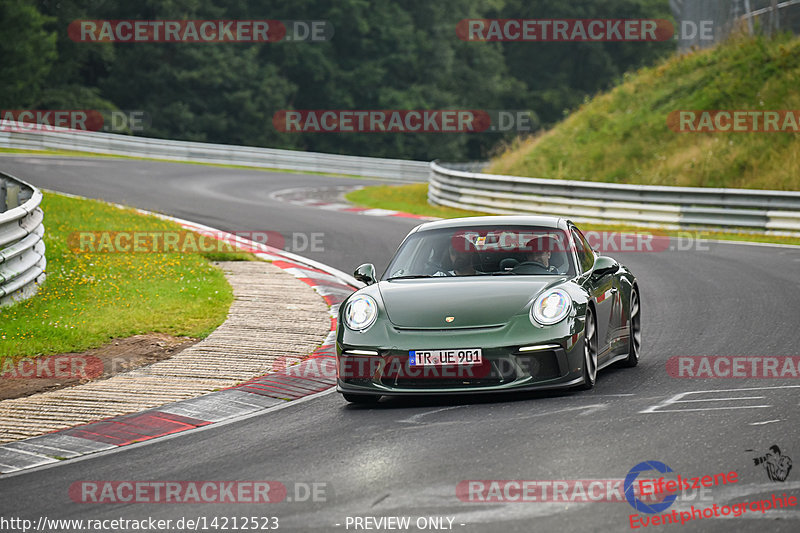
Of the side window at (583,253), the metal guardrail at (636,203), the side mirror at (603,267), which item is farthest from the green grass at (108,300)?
the metal guardrail at (636,203)

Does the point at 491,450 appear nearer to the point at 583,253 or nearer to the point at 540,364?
the point at 540,364

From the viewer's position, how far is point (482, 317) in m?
7.89

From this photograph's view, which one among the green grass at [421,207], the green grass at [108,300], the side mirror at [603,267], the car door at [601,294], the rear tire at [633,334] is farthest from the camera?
the green grass at [421,207]

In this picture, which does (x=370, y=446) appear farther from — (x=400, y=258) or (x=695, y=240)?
(x=695, y=240)

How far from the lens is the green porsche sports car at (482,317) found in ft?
25.3

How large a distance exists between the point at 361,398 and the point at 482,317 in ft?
3.75

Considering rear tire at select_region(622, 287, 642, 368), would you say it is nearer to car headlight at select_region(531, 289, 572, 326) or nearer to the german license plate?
car headlight at select_region(531, 289, 572, 326)

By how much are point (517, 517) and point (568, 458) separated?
1.06 meters

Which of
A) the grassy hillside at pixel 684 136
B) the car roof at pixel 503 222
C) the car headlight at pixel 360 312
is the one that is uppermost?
the grassy hillside at pixel 684 136

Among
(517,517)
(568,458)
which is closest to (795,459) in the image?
(568,458)

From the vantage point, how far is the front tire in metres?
8.07

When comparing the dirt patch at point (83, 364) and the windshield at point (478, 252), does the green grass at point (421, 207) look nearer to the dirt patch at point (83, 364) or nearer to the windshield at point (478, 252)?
the windshield at point (478, 252)

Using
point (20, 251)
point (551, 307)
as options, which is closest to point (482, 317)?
point (551, 307)

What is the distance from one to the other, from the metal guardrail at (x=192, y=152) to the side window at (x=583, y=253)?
32.1 meters
